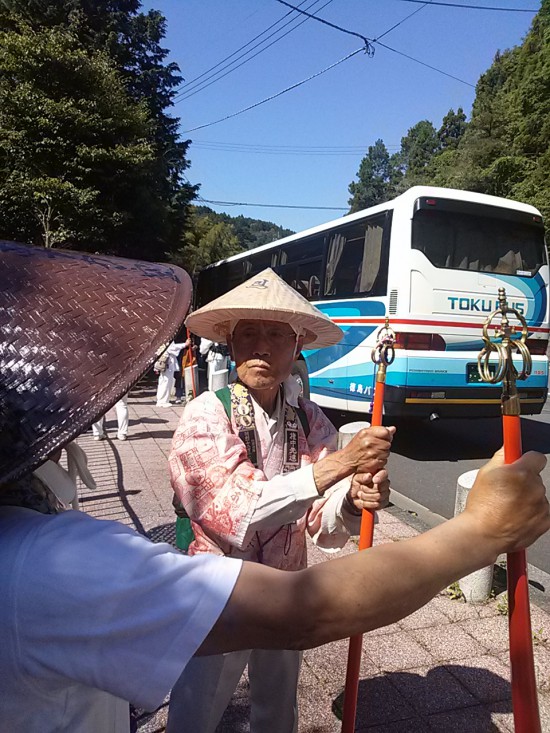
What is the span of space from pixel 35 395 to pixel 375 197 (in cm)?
6421

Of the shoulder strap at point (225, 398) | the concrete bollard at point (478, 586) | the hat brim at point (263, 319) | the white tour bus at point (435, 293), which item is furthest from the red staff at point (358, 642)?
the white tour bus at point (435, 293)

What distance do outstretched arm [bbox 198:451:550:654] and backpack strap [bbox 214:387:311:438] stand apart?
0.92 m

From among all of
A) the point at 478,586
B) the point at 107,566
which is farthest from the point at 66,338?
the point at 478,586

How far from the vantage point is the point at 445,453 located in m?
6.99

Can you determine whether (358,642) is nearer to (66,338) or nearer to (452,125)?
(66,338)

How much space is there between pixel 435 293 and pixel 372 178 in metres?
64.4

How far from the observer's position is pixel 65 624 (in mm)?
675

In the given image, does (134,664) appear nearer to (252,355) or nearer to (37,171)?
(252,355)

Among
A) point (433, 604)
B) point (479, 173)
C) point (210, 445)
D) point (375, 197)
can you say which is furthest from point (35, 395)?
point (375, 197)

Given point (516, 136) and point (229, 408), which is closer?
point (229, 408)

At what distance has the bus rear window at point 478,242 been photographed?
6.50 m

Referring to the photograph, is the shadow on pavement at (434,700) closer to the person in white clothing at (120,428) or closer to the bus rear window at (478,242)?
the bus rear window at (478,242)

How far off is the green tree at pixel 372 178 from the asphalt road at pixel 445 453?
53.3 metres

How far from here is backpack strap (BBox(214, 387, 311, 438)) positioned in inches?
67.5
